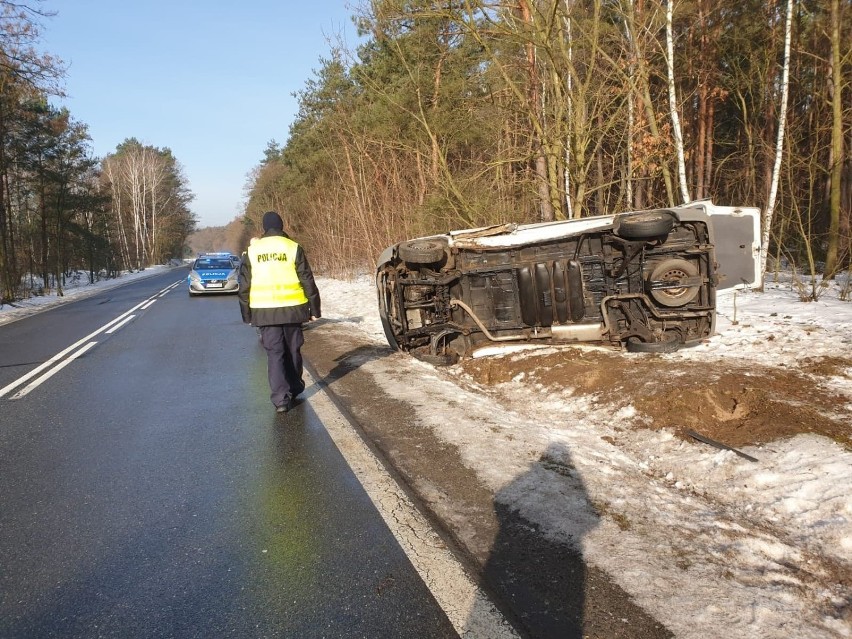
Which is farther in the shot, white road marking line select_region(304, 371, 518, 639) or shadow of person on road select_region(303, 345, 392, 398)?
shadow of person on road select_region(303, 345, 392, 398)

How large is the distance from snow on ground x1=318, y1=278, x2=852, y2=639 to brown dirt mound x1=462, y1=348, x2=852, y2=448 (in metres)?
0.18

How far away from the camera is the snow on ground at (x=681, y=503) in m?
2.29

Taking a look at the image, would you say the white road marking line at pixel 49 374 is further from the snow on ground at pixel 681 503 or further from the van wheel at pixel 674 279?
the van wheel at pixel 674 279

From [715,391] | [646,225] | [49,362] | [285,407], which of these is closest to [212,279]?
[49,362]

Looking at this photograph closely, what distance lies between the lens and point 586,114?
11.0 metres

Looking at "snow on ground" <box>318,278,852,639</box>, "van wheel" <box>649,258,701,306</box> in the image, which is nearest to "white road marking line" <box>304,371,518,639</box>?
"snow on ground" <box>318,278,852,639</box>

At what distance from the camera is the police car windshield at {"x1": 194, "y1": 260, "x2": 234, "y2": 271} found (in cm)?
2028

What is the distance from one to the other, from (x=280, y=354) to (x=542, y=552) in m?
3.40

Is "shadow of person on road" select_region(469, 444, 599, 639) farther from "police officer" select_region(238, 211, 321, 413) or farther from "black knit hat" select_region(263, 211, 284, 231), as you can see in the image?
"black knit hat" select_region(263, 211, 284, 231)

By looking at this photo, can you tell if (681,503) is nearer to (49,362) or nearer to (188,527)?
(188,527)

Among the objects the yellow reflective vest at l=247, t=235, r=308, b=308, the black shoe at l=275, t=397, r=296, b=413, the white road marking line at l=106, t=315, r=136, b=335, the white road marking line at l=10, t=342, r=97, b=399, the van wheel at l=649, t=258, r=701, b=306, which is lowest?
the black shoe at l=275, t=397, r=296, b=413

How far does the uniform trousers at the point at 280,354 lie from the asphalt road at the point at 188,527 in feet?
0.73

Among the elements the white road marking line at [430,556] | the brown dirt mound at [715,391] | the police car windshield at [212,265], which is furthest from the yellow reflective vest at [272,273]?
the police car windshield at [212,265]

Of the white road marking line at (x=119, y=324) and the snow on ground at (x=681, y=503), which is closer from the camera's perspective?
the snow on ground at (x=681, y=503)
